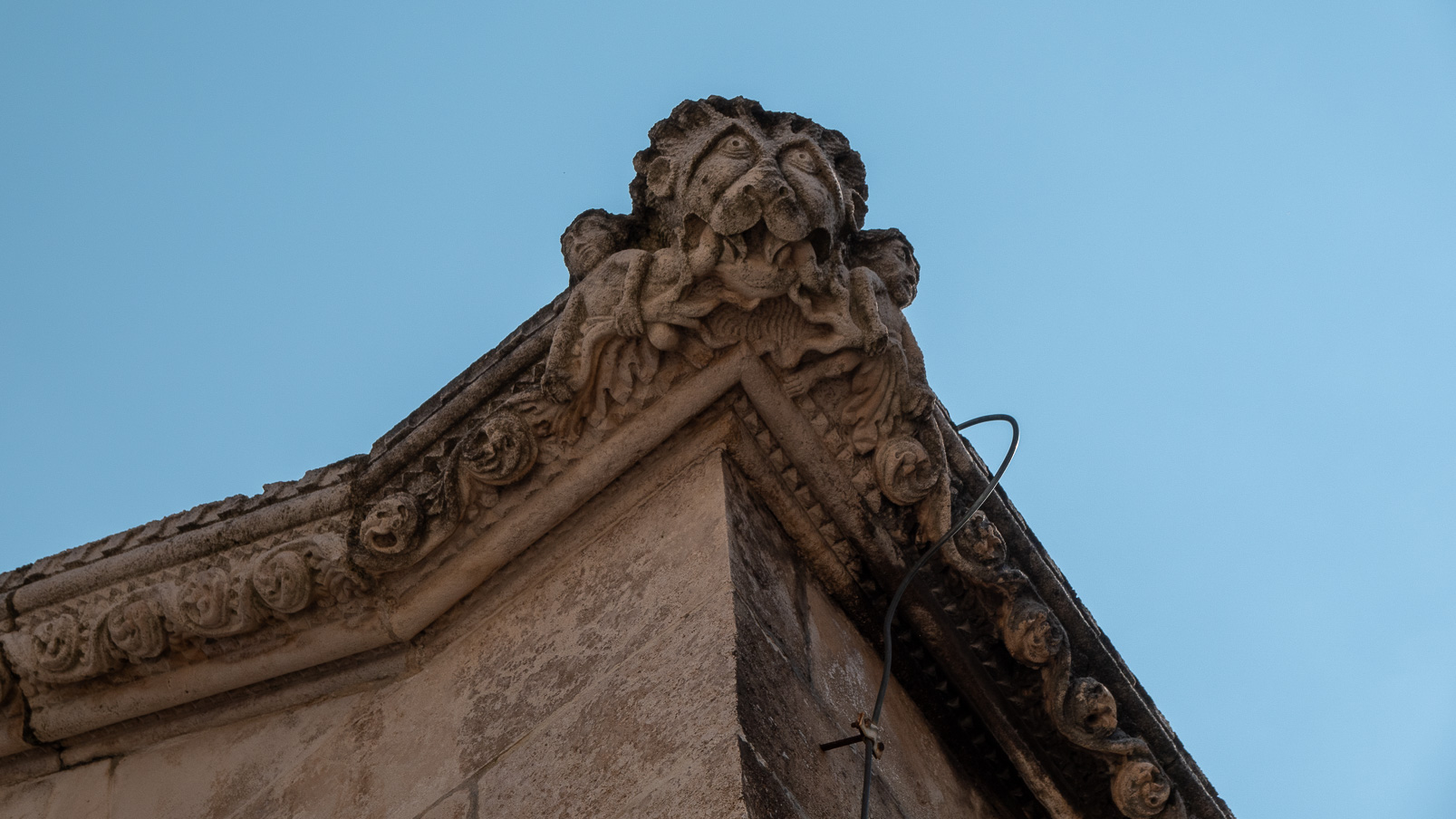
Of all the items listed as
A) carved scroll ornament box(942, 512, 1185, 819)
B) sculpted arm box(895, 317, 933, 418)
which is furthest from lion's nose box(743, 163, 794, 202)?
carved scroll ornament box(942, 512, 1185, 819)

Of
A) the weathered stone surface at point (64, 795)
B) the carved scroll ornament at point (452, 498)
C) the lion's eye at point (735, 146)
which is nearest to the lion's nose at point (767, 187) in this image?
the lion's eye at point (735, 146)

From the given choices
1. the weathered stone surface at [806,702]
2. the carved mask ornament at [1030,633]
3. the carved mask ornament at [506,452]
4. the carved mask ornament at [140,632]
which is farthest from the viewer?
the carved mask ornament at [140,632]

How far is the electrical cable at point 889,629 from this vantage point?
8.84 ft

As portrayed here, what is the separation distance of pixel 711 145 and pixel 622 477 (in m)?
0.79

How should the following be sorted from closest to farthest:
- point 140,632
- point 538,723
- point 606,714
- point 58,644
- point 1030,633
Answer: point 606,714
point 538,723
point 1030,633
point 140,632
point 58,644

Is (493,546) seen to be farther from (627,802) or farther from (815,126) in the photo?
(815,126)

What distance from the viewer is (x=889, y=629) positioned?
3.18m

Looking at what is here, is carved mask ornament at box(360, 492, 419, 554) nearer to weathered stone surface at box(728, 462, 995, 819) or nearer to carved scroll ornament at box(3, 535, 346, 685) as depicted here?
carved scroll ornament at box(3, 535, 346, 685)

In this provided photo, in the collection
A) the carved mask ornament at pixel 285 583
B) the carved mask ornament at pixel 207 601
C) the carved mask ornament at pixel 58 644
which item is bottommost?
the carved mask ornament at pixel 285 583

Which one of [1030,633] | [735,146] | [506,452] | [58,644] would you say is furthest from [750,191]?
[58,644]

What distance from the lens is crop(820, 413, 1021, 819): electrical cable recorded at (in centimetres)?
270

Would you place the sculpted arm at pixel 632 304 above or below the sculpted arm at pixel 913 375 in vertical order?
above

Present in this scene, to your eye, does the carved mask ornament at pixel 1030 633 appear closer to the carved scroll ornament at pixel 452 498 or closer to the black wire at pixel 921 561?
the black wire at pixel 921 561

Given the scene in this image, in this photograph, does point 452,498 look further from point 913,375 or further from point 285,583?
point 913,375
